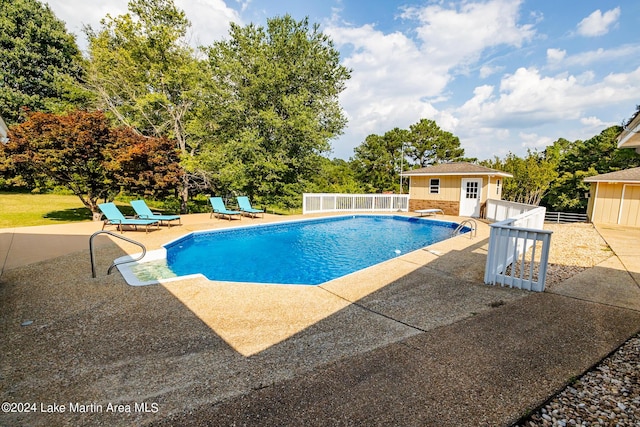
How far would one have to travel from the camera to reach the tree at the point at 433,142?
30391mm

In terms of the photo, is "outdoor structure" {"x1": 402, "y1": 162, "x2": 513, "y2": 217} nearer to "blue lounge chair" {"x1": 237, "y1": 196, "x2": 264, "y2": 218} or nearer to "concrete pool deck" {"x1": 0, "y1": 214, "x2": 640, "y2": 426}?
"blue lounge chair" {"x1": 237, "y1": 196, "x2": 264, "y2": 218}

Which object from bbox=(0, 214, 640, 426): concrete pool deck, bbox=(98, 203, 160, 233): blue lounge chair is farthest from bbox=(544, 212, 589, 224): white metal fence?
bbox=(98, 203, 160, 233): blue lounge chair

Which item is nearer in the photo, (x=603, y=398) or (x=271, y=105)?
(x=603, y=398)

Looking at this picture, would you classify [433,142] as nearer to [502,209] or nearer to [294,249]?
[502,209]

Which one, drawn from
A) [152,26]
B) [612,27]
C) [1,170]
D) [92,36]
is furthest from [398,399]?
[92,36]

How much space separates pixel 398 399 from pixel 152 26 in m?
20.7

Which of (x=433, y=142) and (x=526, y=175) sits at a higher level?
(x=433, y=142)

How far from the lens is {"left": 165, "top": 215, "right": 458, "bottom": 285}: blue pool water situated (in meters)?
7.12

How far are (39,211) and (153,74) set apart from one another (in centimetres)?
939

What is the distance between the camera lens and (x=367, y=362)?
2.65 metres

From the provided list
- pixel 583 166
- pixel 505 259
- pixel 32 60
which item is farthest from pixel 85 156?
pixel 583 166

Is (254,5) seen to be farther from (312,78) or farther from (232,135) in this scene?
(232,135)

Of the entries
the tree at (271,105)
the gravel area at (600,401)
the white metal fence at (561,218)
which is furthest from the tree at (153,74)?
the white metal fence at (561,218)

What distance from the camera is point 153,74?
647 inches
